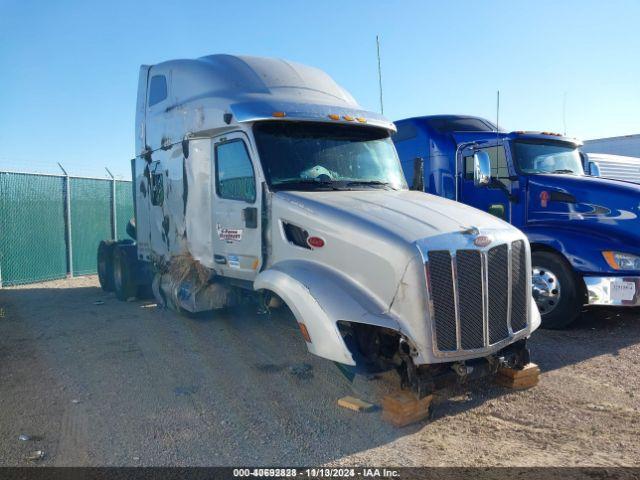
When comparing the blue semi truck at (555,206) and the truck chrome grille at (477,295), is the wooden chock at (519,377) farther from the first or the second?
the blue semi truck at (555,206)

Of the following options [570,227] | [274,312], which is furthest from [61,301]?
[570,227]

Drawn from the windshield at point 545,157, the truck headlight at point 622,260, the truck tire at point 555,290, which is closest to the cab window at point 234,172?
the truck tire at point 555,290

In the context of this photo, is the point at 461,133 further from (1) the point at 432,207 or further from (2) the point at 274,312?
(2) the point at 274,312

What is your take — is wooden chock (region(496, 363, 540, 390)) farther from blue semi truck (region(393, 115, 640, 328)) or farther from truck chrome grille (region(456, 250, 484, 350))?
blue semi truck (region(393, 115, 640, 328))

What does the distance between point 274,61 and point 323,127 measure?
5.41 feet

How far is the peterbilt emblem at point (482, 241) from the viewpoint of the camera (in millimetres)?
4098

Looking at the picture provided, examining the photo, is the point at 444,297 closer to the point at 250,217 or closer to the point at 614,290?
the point at 250,217

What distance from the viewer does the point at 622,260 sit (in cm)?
636

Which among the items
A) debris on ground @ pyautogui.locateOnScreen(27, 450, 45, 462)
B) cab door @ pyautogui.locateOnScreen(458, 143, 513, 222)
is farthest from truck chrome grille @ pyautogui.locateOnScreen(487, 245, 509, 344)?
cab door @ pyautogui.locateOnScreen(458, 143, 513, 222)

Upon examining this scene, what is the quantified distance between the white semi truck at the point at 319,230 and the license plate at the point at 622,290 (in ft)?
7.17

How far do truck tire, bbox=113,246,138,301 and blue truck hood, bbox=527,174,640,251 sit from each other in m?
6.70

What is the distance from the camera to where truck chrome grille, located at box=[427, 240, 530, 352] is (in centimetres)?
390

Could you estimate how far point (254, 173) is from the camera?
5.23 meters

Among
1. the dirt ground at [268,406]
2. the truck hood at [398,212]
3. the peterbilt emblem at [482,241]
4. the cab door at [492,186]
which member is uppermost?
the cab door at [492,186]
